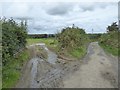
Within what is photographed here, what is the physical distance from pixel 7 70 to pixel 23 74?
2.05 meters

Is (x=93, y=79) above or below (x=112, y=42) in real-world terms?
below

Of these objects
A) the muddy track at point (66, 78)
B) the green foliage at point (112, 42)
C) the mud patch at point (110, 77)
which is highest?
the green foliage at point (112, 42)

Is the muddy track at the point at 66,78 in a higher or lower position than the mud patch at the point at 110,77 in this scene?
higher

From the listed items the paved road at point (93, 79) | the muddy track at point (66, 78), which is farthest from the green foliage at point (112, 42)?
the muddy track at point (66, 78)

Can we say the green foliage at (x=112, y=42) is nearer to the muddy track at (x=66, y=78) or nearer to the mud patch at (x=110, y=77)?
the mud patch at (x=110, y=77)

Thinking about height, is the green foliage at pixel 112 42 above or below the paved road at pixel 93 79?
above

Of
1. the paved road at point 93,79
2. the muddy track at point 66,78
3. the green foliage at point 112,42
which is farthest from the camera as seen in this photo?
the green foliage at point 112,42

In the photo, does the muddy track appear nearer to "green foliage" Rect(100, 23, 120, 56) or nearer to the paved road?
the paved road

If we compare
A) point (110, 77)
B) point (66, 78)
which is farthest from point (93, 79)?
point (66, 78)

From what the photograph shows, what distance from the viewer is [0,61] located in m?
19.0

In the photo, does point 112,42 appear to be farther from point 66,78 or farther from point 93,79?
point 66,78

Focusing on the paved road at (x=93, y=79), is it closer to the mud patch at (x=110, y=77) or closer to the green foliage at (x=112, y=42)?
the mud patch at (x=110, y=77)

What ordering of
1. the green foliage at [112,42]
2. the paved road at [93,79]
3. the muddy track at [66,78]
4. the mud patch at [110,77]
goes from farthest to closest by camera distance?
the green foliage at [112,42], the mud patch at [110,77], the muddy track at [66,78], the paved road at [93,79]

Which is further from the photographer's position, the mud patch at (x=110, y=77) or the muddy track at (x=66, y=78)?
the mud patch at (x=110, y=77)
